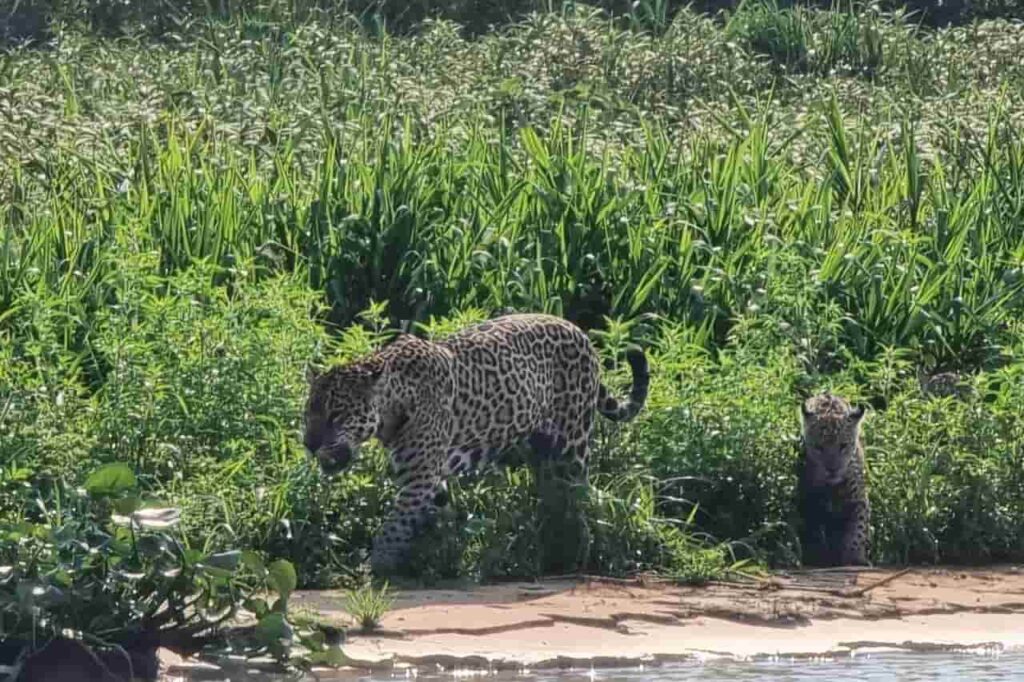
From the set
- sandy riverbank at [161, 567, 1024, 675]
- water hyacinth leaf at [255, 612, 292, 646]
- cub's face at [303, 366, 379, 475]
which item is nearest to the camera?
water hyacinth leaf at [255, 612, 292, 646]

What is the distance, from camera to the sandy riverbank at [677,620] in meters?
6.87

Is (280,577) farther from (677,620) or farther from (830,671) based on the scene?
(830,671)

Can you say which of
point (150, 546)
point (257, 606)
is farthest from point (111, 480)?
point (257, 606)

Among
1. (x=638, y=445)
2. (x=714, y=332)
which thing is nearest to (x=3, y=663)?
(x=638, y=445)

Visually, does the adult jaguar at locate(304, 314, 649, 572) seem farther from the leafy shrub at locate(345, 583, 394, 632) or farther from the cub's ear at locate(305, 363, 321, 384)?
the leafy shrub at locate(345, 583, 394, 632)

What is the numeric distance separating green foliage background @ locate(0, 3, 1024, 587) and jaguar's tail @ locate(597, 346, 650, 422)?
11 centimetres

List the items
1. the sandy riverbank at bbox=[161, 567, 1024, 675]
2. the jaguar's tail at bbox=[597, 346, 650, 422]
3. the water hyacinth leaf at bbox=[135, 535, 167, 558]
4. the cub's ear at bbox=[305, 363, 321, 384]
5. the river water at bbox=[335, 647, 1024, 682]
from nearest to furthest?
the water hyacinth leaf at bbox=[135, 535, 167, 558] < the river water at bbox=[335, 647, 1024, 682] < the sandy riverbank at bbox=[161, 567, 1024, 675] < the cub's ear at bbox=[305, 363, 321, 384] < the jaguar's tail at bbox=[597, 346, 650, 422]

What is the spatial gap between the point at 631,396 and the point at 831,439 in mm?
784

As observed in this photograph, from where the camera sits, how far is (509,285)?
9.67 meters

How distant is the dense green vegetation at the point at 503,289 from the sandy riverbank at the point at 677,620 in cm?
29

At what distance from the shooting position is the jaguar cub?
27.3ft

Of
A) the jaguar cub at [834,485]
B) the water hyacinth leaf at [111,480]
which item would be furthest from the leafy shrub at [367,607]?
the jaguar cub at [834,485]

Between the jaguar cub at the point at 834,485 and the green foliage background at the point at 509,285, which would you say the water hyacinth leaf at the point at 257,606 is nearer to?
the green foliage background at the point at 509,285

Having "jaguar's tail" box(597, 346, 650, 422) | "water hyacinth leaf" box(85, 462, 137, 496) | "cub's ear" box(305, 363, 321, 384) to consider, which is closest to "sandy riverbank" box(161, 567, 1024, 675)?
"water hyacinth leaf" box(85, 462, 137, 496)
